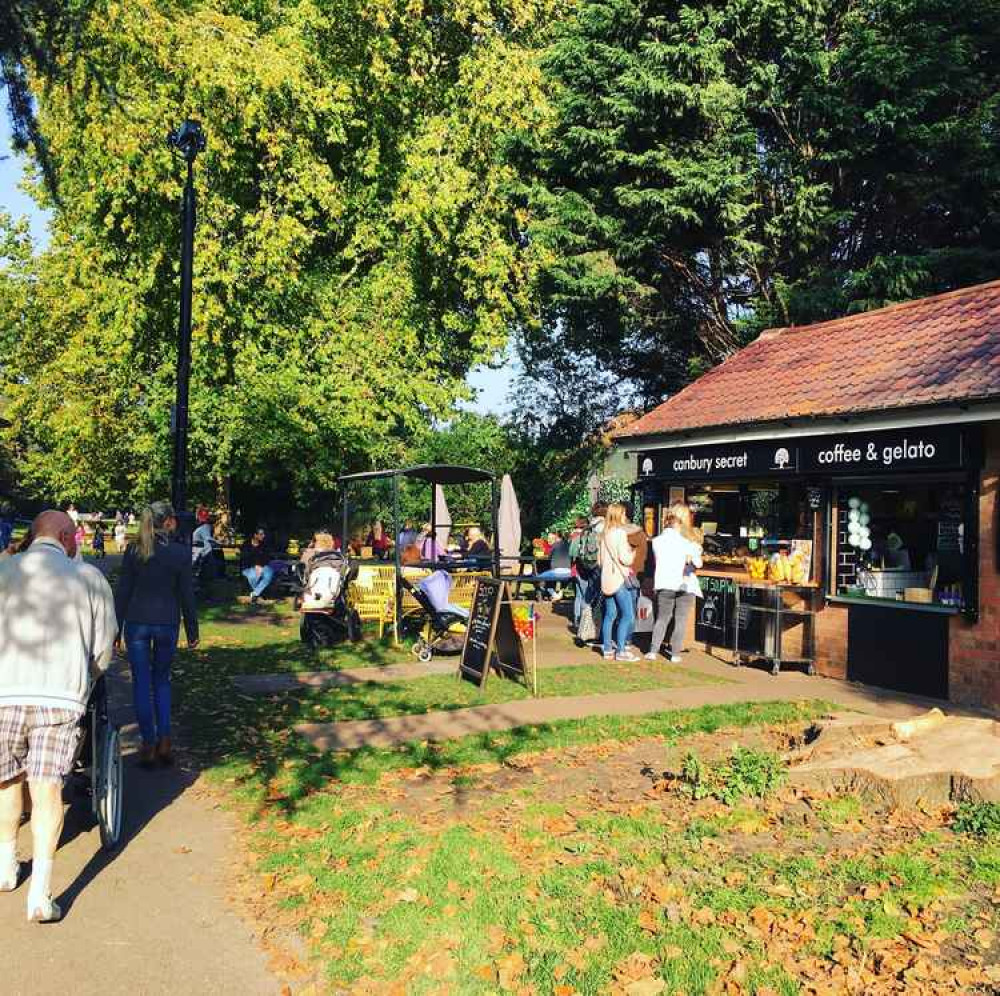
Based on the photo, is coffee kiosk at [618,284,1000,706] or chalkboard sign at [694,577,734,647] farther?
chalkboard sign at [694,577,734,647]

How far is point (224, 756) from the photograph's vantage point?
291 inches

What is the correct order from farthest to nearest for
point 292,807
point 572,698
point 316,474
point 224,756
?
point 316,474 → point 572,698 → point 224,756 → point 292,807

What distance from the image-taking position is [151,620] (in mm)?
6762

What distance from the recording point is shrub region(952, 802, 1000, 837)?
5.59 m

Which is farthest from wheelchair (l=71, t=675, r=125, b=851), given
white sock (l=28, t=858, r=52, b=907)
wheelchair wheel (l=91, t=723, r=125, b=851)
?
white sock (l=28, t=858, r=52, b=907)

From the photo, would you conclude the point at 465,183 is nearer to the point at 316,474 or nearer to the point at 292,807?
the point at 316,474

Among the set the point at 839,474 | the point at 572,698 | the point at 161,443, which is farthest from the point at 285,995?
the point at 161,443

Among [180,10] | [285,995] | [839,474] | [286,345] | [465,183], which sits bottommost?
[285,995]

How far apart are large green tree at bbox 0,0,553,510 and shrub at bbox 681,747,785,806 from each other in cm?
1539

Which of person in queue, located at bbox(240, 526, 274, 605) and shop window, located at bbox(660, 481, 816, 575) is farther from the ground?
shop window, located at bbox(660, 481, 816, 575)

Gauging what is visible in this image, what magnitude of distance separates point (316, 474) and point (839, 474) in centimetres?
1396

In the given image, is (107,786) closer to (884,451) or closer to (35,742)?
(35,742)

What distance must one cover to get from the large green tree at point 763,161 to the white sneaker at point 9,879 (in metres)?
16.7

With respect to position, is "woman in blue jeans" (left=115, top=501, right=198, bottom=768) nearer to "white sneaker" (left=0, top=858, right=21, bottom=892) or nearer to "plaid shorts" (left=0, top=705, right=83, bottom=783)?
"white sneaker" (left=0, top=858, right=21, bottom=892)
